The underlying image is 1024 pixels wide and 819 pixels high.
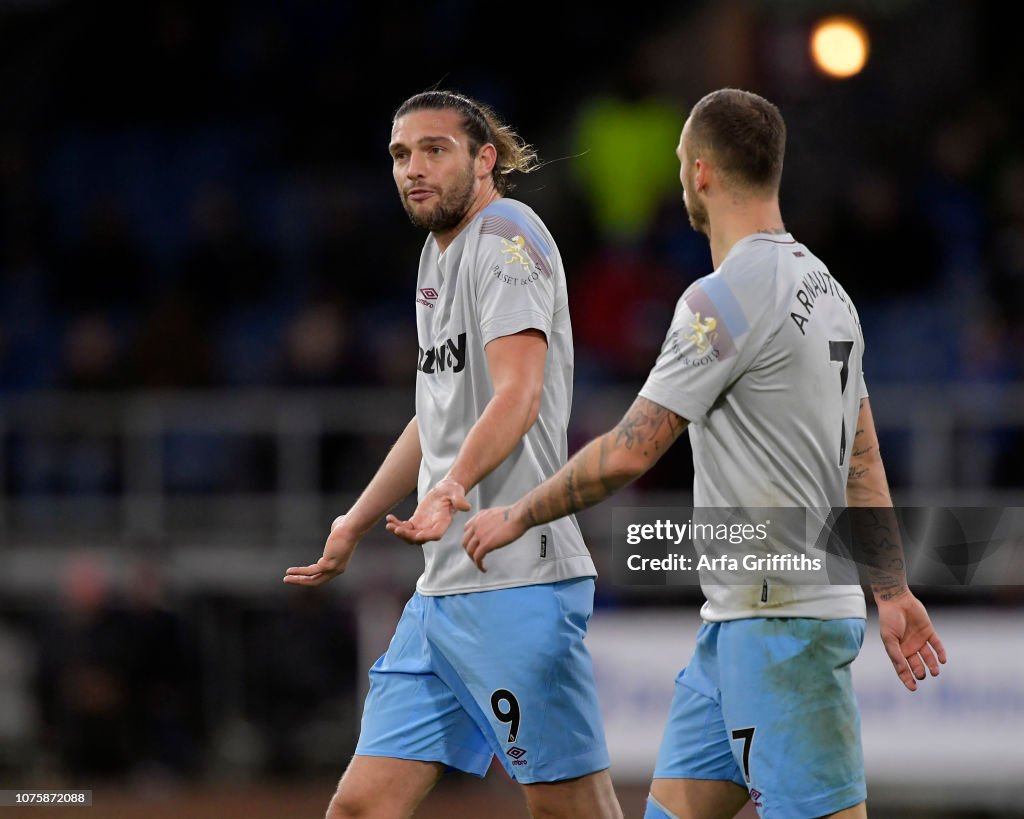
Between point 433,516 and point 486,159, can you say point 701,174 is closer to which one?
point 486,159

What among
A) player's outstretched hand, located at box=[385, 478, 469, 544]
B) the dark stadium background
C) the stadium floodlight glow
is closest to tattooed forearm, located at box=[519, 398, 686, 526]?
player's outstretched hand, located at box=[385, 478, 469, 544]

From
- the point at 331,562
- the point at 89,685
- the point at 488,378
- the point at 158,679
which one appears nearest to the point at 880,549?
the point at 488,378

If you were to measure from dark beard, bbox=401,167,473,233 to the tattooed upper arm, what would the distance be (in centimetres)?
101

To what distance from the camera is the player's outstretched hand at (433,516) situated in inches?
163

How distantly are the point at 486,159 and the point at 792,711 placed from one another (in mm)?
1814

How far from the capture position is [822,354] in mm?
4254

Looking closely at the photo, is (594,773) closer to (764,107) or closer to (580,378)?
(764,107)

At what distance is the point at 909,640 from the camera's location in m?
4.52

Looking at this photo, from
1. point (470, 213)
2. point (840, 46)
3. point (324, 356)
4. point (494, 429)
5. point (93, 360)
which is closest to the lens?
point (494, 429)

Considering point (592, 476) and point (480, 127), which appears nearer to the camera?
point (592, 476)

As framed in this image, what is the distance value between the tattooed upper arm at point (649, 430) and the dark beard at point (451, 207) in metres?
1.01

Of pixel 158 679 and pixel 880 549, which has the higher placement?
pixel 880 549

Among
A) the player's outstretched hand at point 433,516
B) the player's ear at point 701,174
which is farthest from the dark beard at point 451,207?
the player's outstretched hand at point 433,516

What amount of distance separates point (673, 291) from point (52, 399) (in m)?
4.53
